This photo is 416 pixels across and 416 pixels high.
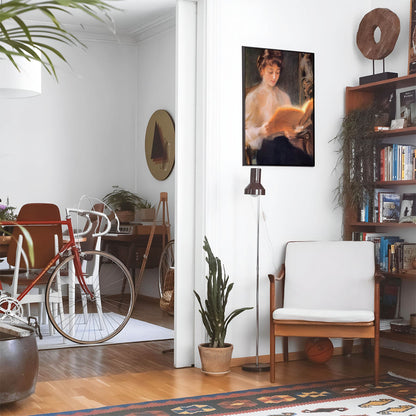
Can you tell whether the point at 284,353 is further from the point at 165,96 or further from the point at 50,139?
the point at 50,139

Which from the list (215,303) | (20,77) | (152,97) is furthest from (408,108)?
(152,97)

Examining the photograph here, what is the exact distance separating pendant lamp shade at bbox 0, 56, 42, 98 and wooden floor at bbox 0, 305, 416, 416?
1881 mm

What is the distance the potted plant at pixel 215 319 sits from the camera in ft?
13.7

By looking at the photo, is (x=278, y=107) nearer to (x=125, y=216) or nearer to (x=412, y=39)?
(x=412, y=39)

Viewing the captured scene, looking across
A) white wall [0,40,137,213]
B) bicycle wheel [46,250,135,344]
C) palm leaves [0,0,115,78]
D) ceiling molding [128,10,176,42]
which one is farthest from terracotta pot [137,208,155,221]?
palm leaves [0,0,115,78]

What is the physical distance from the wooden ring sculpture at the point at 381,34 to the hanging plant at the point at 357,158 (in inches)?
15.4

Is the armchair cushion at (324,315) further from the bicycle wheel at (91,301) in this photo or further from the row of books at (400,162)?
the bicycle wheel at (91,301)

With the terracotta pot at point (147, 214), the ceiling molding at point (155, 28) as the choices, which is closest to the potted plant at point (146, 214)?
the terracotta pot at point (147, 214)

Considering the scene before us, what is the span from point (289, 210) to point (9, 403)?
7.11 feet

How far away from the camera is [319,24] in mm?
4824

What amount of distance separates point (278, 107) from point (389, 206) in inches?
39.5

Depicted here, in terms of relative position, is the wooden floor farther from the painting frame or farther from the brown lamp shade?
the painting frame

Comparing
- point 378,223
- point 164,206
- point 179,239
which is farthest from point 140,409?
point 164,206

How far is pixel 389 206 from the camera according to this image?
4.74m
